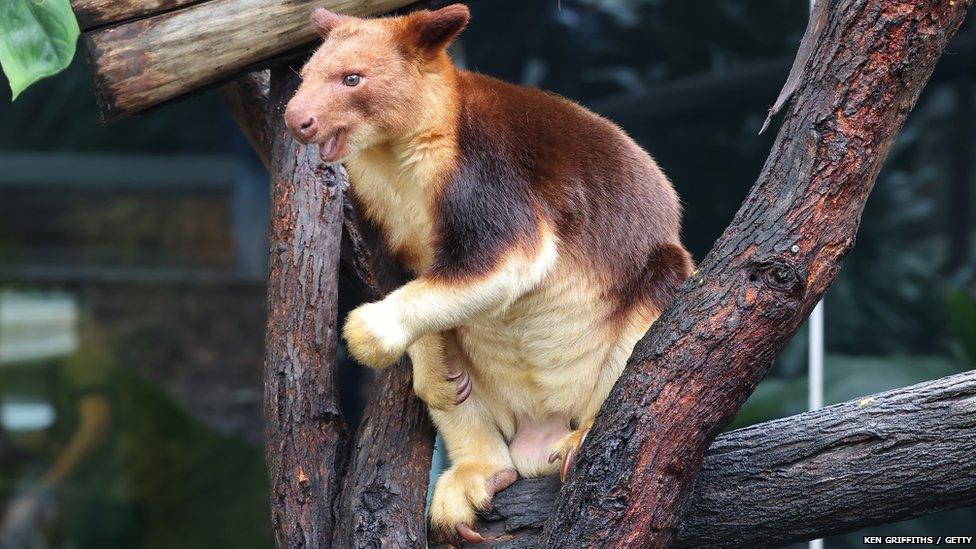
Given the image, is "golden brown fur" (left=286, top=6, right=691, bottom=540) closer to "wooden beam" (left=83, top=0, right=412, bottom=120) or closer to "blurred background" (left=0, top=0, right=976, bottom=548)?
"wooden beam" (left=83, top=0, right=412, bottom=120)

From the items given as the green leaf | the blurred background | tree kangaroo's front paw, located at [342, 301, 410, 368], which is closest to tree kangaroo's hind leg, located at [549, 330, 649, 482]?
tree kangaroo's front paw, located at [342, 301, 410, 368]

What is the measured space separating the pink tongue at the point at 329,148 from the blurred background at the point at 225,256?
2311mm

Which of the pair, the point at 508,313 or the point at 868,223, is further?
the point at 868,223

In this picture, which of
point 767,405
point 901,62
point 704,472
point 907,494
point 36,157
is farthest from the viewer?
point 36,157

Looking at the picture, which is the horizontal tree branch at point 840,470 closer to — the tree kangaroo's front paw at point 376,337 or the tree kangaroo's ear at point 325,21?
the tree kangaroo's front paw at point 376,337

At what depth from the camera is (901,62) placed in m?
1.86

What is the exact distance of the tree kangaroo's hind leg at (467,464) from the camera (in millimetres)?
2432

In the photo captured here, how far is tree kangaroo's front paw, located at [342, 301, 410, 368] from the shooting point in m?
2.21

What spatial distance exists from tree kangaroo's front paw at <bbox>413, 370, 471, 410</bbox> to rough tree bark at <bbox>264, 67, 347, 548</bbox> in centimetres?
24

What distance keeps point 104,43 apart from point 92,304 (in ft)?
11.5

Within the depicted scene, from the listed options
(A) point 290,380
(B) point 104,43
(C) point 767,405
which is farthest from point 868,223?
(B) point 104,43

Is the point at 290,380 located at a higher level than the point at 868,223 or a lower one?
lower

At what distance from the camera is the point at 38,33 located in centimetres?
182

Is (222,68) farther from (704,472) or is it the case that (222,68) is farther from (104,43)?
(704,472)
